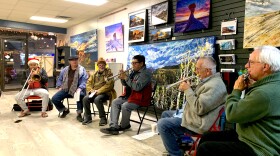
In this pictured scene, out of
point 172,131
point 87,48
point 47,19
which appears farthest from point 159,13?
point 47,19

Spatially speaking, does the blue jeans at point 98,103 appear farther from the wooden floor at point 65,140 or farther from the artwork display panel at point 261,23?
the artwork display panel at point 261,23

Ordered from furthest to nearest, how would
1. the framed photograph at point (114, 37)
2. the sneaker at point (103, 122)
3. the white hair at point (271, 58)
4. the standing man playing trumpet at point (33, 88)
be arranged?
the framed photograph at point (114, 37) → the standing man playing trumpet at point (33, 88) → the sneaker at point (103, 122) → the white hair at point (271, 58)

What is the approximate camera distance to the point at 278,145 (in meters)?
1.44

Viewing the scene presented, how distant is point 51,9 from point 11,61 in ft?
12.6

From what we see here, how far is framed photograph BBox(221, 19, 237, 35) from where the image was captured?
324cm

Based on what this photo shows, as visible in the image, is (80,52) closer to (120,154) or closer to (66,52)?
(66,52)

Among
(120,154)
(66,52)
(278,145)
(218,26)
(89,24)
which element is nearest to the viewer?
(278,145)

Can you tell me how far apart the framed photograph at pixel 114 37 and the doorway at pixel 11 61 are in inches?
173

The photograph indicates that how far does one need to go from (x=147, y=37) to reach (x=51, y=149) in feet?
10.2

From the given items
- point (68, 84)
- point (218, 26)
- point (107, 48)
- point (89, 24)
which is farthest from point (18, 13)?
point (218, 26)

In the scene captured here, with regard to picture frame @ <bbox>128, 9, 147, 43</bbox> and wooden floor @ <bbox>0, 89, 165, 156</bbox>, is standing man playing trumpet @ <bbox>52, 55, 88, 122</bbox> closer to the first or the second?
wooden floor @ <bbox>0, 89, 165, 156</bbox>

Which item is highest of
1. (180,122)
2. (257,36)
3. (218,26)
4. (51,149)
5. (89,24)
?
(89,24)

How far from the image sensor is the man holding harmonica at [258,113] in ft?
4.66

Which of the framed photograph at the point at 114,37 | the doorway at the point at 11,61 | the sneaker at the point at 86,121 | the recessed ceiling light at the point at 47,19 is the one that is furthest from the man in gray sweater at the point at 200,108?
the doorway at the point at 11,61
